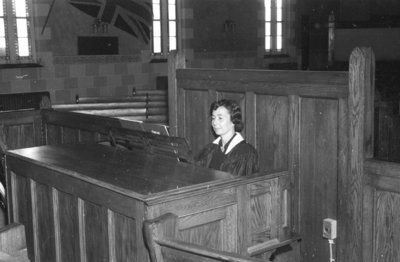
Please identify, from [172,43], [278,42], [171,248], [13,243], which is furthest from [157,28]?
[13,243]

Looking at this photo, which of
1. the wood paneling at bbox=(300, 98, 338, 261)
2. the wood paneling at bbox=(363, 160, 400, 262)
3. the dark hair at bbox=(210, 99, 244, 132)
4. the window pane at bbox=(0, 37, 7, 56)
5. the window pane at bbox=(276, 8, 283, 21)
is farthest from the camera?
the window pane at bbox=(276, 8, 283, 21)

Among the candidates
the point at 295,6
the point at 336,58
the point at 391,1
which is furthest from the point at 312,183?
the point at 391,1

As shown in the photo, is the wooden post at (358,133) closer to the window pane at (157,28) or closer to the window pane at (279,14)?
the window pane at (157,28)

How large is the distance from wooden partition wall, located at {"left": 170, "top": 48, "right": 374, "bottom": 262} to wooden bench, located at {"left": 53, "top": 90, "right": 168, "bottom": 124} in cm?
395

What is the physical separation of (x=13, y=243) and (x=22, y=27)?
825 centimetres

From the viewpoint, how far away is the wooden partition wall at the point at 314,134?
3.42 m

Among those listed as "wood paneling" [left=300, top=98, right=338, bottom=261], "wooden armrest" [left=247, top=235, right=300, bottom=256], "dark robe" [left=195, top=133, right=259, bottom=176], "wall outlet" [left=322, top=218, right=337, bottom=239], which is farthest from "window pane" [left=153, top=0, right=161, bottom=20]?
"wooden armrest" [left=247, top=235, right=300, bottom=256]

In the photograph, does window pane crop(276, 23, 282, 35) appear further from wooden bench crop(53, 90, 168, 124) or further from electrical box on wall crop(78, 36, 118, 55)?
wooden bench crop(53, 90, 168, 124)

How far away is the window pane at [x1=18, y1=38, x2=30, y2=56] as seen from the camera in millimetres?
9478

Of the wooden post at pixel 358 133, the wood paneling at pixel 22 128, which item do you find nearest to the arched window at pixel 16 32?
the wood paneling at pixel 22 128

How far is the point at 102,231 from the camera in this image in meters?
3.16

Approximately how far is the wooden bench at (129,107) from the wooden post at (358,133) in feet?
15.4

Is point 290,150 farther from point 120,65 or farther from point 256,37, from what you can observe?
point 256,37

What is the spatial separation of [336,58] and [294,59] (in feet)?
15.0
